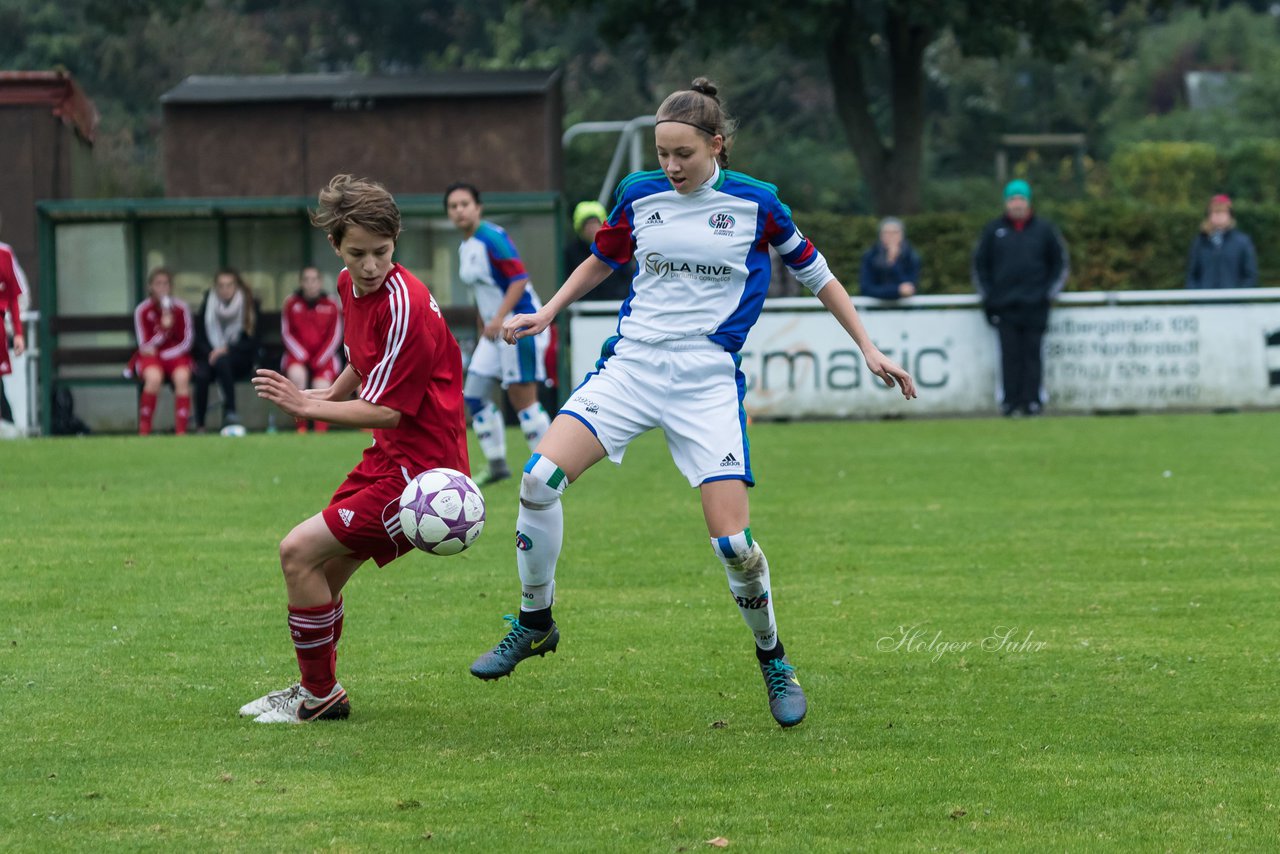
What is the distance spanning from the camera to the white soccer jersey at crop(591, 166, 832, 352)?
6.34 m

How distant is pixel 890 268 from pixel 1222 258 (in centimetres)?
367

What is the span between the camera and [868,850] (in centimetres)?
464

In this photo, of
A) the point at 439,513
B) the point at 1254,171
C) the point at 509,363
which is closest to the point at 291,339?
the point at 509,363

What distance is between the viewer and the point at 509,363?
1372 centimetres

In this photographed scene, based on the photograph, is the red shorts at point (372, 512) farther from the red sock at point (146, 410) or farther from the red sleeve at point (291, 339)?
the red sock at point (146, 410)

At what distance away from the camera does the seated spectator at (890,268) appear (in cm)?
1952

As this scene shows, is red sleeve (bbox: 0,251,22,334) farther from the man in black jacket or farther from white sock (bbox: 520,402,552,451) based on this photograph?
the man in black jacket

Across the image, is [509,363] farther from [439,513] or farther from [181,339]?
[439,513]

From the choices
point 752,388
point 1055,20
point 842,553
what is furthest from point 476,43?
point 842,553

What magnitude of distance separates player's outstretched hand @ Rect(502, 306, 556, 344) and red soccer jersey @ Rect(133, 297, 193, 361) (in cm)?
1383

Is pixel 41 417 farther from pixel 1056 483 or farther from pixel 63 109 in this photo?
pixel 1056 483

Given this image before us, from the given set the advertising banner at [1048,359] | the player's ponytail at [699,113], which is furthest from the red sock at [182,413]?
the player's ponytail at [699,113]

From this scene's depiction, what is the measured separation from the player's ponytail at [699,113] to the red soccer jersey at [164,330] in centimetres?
1409

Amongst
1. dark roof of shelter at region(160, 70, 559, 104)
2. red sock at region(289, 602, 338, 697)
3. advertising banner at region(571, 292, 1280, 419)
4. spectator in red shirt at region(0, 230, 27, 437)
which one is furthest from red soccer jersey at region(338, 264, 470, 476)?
dark roof of shelter at region(160, 70, 559, 104)
